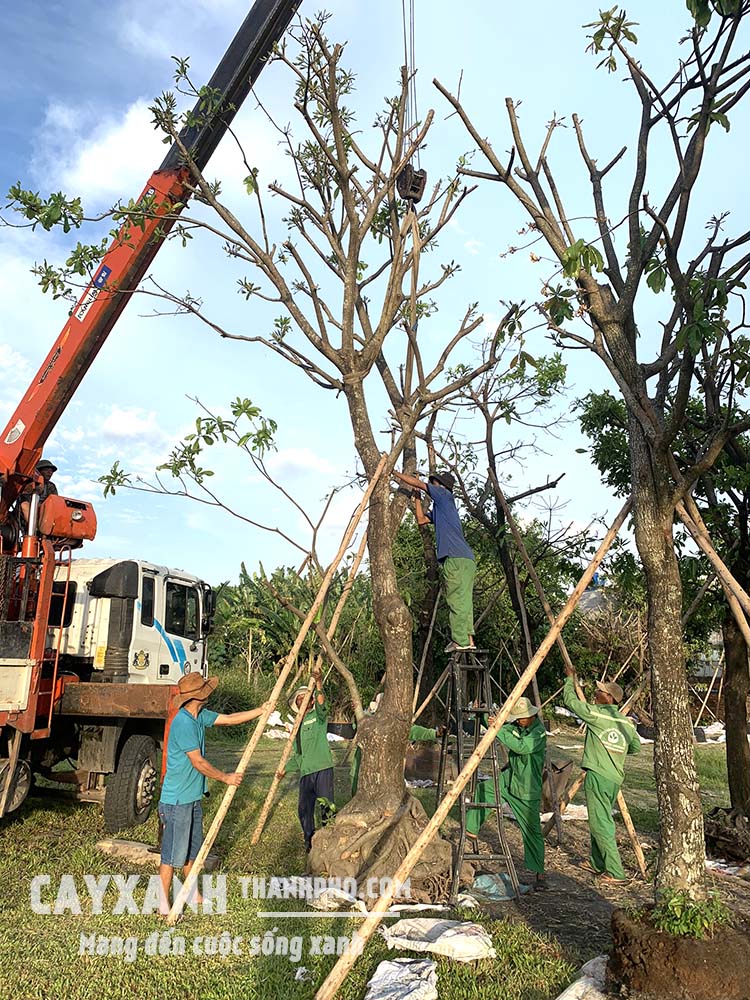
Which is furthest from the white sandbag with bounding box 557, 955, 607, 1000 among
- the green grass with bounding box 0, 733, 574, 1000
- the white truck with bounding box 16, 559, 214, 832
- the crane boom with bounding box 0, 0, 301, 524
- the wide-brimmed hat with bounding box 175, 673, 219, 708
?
→ the crane boom with bounding box 0, 0, 301, 524

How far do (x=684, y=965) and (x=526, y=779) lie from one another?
344cm

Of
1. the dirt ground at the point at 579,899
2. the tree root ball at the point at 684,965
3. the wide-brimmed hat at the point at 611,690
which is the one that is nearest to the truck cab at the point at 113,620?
the dirt ground at the point at 579,899

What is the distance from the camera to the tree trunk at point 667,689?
4.80 m

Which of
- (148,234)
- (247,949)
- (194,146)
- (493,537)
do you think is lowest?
(247,949)

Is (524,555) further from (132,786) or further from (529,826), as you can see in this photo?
(132,786)

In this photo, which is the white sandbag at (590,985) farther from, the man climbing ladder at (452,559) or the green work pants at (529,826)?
the man climbing ladder at (452,559)

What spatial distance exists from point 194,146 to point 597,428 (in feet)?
21.6

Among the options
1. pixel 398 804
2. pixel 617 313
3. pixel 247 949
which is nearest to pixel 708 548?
pixel 617 313

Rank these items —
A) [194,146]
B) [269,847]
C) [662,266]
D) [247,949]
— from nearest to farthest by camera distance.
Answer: [662,266], [247,949], [269,847], [194,146]

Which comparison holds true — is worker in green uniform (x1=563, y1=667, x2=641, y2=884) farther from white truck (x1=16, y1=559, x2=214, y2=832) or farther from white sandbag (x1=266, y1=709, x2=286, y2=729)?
white sandbag (x1=266, y1=709, x2=286, y2=729)

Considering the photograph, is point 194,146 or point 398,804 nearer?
point 398,804

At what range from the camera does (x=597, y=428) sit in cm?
1173

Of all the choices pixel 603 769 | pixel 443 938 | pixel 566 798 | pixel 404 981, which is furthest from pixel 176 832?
pixel 566 798

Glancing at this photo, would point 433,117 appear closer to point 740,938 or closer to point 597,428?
point 597,428
